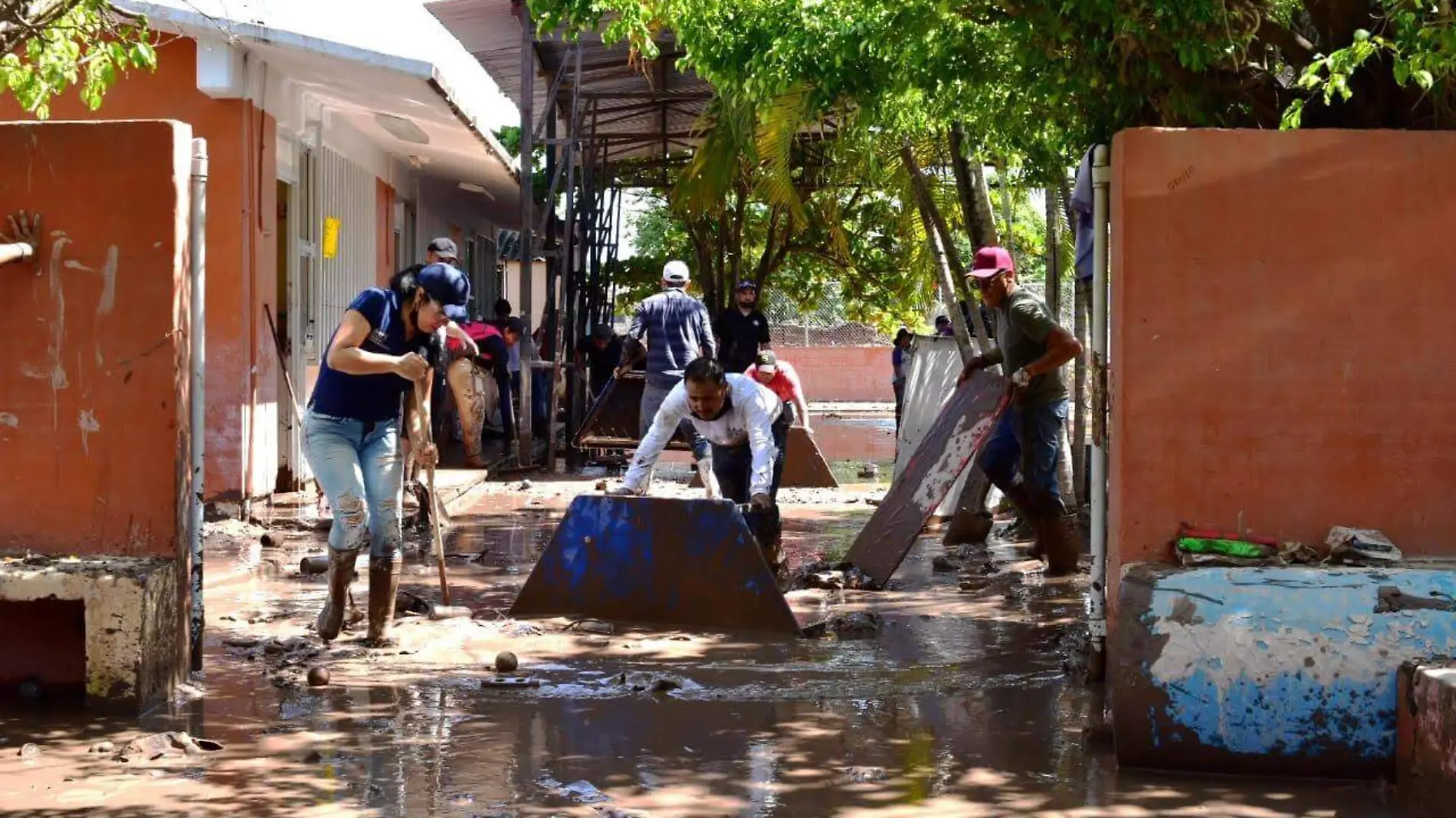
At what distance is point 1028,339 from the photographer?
8.84 meters

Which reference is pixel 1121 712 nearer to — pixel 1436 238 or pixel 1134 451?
pixel 1134 451

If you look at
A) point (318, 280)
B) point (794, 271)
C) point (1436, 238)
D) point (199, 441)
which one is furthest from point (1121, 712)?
point (794, 271)

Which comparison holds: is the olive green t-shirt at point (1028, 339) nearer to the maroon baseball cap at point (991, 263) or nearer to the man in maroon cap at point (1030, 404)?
the man in maroon cap at point (1030, 404)

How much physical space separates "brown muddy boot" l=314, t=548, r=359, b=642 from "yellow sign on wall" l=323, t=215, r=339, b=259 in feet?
28.0

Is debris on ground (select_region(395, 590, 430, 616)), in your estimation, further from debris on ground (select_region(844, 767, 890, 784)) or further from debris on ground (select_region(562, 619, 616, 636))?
debris on ground (select_region(844, 767, 890, 784))

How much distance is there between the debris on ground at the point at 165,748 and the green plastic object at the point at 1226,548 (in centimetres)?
319

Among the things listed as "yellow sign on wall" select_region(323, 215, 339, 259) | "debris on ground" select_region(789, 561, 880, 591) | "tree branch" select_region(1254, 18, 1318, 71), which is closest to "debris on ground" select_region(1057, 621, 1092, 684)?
"debris on ground" select_region(789, 561, 880, 591)

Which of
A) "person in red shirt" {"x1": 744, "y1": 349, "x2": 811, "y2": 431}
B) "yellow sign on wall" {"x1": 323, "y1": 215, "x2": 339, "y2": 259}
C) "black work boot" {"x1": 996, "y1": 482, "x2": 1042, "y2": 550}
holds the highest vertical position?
"yellow sign on wall" {"x1": 323, "y1": 215, "x2": 339, "y2": 259}

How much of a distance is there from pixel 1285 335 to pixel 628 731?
2540mm

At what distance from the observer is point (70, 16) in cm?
870

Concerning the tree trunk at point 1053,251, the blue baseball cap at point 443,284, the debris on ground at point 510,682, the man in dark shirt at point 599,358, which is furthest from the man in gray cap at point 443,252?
the man in dark shirt at point 599,358

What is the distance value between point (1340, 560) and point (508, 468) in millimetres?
11760

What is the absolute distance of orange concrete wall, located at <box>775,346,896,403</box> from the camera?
131 ft

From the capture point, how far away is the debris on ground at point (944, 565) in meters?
9.69
